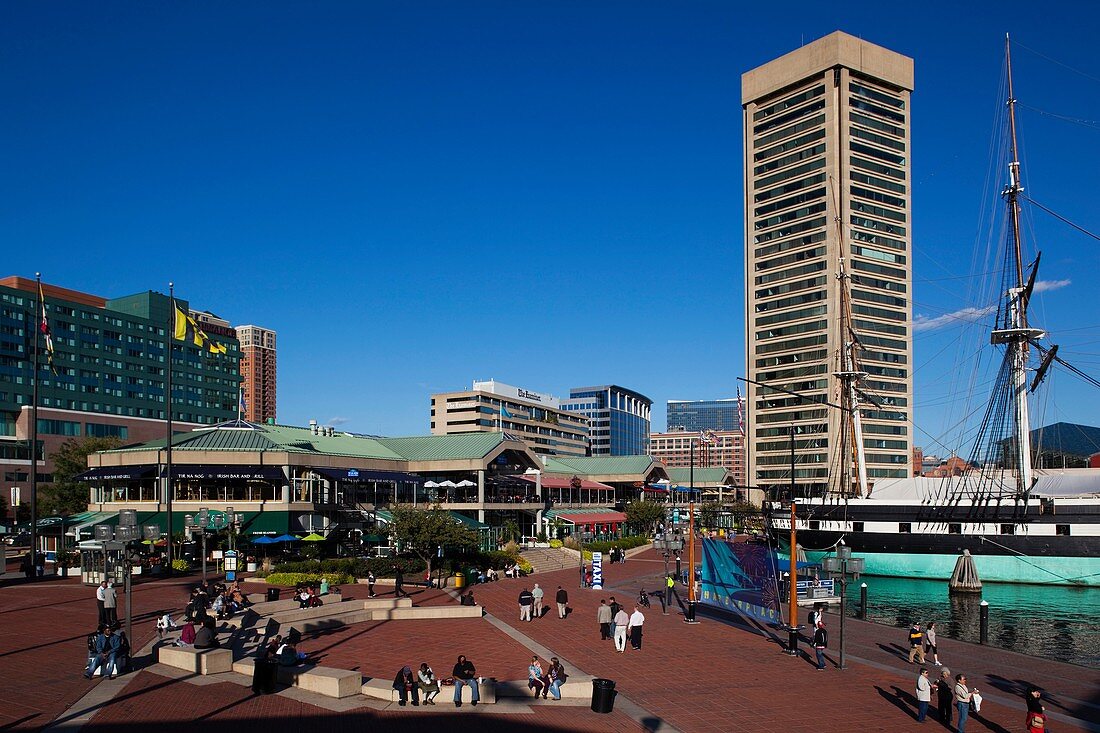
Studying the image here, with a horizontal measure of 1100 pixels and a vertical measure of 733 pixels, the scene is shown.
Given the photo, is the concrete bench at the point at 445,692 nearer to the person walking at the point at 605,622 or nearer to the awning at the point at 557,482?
the person walking at the point at 605,622

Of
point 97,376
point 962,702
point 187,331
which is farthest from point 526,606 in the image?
point 97,376

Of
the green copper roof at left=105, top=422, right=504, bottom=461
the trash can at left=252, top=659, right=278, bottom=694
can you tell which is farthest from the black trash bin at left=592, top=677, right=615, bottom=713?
the green copper roof at left=105, top=422, right=504, bottom=461

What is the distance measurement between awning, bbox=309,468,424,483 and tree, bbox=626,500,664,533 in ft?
97.2

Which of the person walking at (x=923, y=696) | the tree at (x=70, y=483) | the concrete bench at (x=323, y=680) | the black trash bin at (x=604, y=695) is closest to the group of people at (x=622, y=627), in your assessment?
the black trash bin at (x=604, y=695)

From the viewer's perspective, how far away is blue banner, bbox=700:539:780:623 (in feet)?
109

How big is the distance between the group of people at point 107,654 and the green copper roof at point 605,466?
271ft

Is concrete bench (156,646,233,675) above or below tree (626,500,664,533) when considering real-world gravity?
above

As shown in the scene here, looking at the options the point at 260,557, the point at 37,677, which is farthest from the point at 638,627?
the point at 260,557

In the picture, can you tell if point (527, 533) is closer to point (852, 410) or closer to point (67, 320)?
point (852, 410)

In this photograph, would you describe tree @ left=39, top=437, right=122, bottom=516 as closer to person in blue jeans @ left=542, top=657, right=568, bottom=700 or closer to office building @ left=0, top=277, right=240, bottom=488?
office building @ left=0, top=277, right=240, bottom=488

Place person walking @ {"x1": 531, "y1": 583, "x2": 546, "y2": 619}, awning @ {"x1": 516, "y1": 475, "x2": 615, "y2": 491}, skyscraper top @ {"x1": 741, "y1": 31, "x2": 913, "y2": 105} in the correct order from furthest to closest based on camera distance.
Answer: skyscraper top @ {"x1": 741, "y1": 31, "x2": 913, "y2": 105} → awning @ {"x1": 516, "y1": 475, "x2": 615, "y2": 491} → person walking @ {"x1": 531, "y1": 583, "x2": 546, "y2": 619}

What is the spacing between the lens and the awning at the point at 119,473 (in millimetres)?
57469

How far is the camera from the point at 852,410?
9038 centimetres

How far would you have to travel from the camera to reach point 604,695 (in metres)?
21.3
